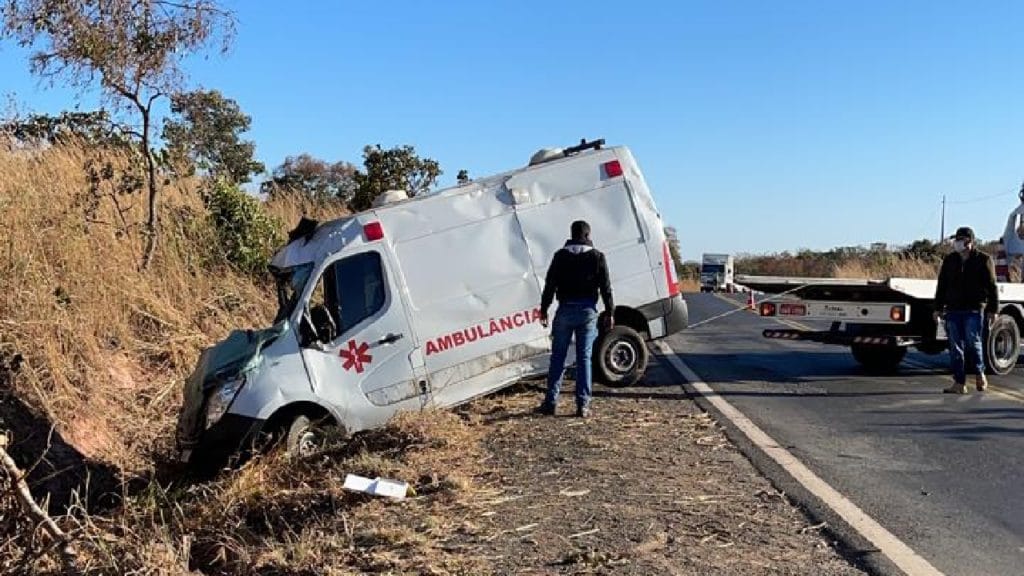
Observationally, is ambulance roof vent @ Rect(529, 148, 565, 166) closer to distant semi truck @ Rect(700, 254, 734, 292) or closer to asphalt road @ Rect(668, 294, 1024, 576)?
asphalt road @ Rect(668, 294, 1024, 576)

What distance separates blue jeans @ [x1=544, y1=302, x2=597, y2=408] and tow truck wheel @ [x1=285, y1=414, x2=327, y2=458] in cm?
214

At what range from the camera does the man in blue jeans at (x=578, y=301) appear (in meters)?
8.45

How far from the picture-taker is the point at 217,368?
7727 millimetres

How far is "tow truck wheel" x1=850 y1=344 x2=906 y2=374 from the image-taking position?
12.0 meters

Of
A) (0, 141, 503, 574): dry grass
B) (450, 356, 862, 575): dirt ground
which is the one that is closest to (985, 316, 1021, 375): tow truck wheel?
(450, 356, 862, 575): dirt ground

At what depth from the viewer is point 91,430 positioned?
8.88 m

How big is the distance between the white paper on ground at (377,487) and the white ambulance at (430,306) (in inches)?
76.6

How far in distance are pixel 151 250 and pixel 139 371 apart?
6.80 ft

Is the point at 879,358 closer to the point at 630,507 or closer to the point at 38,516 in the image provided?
the point at 630,507

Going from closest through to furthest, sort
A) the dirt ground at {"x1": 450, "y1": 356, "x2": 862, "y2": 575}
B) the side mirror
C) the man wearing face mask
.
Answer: the dirt ground at {"x1": 450, "y1": 356, "x2": 862, "y2": 575} < the side mirror < the man wearing face mask

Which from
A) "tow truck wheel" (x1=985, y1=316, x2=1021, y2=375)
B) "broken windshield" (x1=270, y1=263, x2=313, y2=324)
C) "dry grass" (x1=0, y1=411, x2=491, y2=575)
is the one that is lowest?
"dry grass" (x1=0, y1=411, x2=491, y2=575)

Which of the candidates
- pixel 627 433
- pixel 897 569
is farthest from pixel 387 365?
pixel 897 569

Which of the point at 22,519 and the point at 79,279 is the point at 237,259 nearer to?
the point at 79,279

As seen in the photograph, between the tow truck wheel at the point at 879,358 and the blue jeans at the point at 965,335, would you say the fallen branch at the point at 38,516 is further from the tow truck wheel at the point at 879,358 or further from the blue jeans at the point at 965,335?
the tow truck wheel at the point at 879,358
